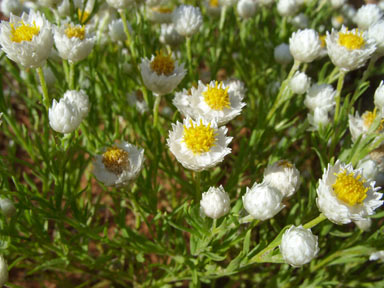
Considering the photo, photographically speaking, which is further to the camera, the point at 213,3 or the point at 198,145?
the point at 213,3

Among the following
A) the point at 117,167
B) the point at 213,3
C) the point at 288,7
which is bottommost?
the point at 117,167

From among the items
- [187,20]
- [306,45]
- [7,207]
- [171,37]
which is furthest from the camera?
[171,37]

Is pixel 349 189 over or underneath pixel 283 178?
underneath

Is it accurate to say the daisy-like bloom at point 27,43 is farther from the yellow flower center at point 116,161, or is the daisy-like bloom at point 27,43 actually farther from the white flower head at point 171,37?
the white flower head at point 171,37

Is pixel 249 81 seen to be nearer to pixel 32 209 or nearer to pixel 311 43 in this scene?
pixel 311 43

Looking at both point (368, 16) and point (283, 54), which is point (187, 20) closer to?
point (283, 54)

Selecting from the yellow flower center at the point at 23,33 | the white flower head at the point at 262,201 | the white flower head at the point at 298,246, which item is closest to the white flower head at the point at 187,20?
the yellow flower center at the point at 23,33

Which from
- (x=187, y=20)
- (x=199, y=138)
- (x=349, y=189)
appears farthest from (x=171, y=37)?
(x=349, y=189)
